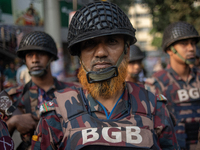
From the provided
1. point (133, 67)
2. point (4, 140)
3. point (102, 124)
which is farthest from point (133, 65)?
point (4, 140)

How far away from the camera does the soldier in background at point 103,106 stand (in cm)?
156

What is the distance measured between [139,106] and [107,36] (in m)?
0.68

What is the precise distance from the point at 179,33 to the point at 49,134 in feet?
8.10

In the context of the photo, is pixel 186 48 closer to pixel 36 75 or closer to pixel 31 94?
pixel 36 75

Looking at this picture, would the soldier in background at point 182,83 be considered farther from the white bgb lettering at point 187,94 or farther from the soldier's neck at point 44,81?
the soldier's neck at point 44,81

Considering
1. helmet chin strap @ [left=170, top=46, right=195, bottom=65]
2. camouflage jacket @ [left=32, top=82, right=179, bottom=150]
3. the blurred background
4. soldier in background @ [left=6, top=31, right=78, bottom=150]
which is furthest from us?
the blurred background

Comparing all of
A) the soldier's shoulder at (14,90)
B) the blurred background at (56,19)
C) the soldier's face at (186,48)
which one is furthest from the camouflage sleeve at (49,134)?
the blurred background at (56,19)

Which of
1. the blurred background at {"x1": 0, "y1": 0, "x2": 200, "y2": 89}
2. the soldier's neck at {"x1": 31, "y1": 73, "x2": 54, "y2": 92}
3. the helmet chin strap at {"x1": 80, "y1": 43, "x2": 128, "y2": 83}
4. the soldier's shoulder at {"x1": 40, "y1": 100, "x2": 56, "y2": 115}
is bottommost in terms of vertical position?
the soldier's shoulder at {"x1": 40, "y1": 100, "x2": 56, "y2": 115}

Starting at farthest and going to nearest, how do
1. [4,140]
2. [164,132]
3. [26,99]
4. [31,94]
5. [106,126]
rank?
[31,94] < [26,99] < [164,132] < [106,126] < [4,140]

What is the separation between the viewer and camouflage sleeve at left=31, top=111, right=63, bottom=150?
1677 millimetres

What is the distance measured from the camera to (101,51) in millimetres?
1663

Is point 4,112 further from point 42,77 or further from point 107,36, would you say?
point 107,36

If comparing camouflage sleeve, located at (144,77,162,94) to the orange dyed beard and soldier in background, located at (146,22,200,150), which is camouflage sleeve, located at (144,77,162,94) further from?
the orange dyed beard

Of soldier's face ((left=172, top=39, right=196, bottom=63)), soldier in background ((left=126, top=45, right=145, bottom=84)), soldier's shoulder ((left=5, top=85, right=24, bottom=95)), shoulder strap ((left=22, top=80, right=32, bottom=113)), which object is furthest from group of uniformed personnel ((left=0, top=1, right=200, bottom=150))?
soldier in background ((left=126, top=45, right=145, bottom=84))
